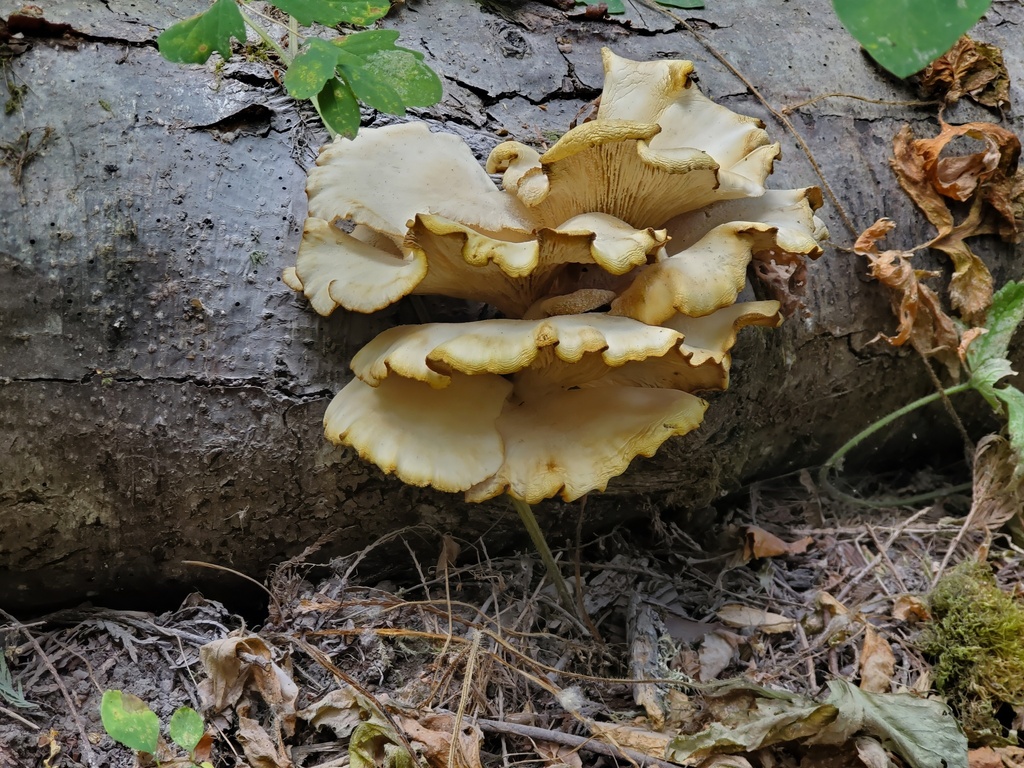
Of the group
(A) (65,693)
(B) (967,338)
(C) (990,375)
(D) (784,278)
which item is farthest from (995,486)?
(A) (65,693)

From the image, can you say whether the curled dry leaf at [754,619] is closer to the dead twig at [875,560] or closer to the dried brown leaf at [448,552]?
the dead twig at [875,560]

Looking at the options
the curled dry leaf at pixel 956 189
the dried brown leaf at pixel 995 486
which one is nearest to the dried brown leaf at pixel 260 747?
the dried brown leaf at pixel 995 486

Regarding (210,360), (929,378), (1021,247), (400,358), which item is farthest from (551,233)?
(1021,247)

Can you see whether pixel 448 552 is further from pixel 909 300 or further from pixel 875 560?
pixel 909 300

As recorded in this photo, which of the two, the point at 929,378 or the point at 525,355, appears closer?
the point at 525,355

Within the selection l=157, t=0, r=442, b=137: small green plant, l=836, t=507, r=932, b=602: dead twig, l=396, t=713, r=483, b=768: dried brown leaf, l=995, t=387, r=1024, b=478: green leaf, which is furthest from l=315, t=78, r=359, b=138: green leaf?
l=995, t=387, r=1024, b=478: green leaf

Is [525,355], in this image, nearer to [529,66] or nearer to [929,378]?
[529,66]

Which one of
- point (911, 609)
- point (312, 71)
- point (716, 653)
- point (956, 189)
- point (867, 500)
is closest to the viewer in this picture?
point (312, 71)
